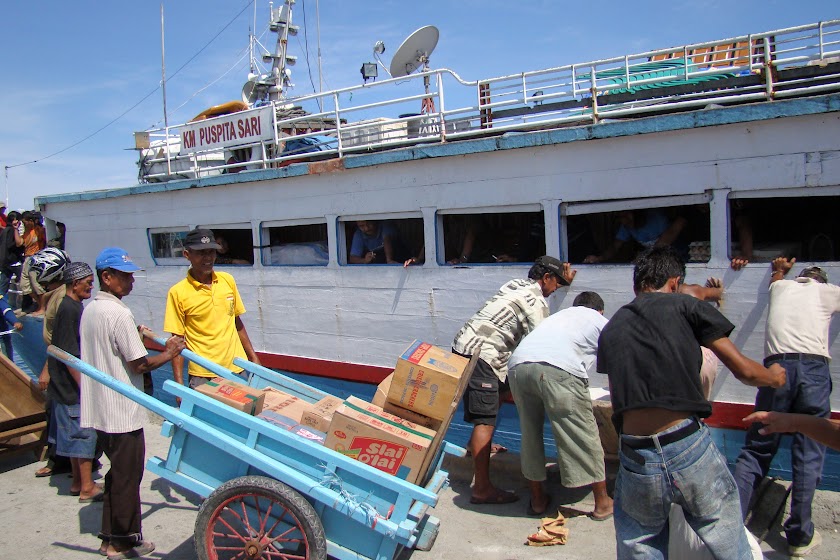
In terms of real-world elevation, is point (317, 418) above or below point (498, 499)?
above

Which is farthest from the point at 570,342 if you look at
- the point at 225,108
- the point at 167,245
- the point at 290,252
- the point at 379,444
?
the point at 225,108

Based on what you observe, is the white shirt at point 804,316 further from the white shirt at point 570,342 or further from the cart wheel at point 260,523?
the cart wheel at point 260,523

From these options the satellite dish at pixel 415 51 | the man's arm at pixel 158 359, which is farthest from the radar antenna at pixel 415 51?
Answer: the man's arm at pixel 158 359

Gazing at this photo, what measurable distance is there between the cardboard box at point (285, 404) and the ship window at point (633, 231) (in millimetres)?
2578

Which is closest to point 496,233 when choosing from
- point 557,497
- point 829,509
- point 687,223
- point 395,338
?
point 395,338

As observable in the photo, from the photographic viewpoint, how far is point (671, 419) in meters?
2.66

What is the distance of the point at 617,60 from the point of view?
507 cm

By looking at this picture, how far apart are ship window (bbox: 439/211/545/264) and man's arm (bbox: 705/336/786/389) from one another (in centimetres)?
338

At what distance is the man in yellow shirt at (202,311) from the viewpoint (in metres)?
4.69

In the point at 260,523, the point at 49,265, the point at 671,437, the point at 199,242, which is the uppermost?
the point at 199,242

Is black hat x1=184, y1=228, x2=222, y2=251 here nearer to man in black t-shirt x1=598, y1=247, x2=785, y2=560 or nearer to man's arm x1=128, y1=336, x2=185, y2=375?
man's arm x1=128, y1=336, x2=185, y2=375

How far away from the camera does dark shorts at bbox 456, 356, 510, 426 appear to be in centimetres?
483

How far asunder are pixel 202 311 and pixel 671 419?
334cm

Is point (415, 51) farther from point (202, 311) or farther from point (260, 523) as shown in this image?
point (260, 523)
